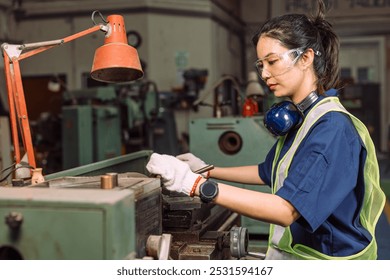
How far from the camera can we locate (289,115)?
137 centimetres

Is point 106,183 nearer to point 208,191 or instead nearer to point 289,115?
point 208,191

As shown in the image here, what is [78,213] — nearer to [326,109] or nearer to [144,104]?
[326,109]

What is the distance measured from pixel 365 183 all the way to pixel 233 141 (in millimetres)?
1529

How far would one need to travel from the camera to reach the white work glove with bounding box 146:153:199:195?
119 centimetres

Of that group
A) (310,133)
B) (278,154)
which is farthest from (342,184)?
(278,154)

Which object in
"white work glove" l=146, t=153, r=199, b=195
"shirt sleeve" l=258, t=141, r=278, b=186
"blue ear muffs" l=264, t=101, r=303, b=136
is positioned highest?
"blue ear muffs" l=264, t=101, r=303, b=136

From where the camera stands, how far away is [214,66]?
720 cm

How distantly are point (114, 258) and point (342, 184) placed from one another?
1.88 feet

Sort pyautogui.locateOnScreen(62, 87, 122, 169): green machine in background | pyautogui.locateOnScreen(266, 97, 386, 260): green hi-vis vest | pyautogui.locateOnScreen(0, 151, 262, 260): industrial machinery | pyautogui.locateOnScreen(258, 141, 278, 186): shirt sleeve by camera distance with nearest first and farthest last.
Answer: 1. pyautogui.locateOnScreen(0, 151, 262, 260): industrial machinery
2. pyautogui.locateOnScreen(266, 97, 386, 260): green hi-vis vest
3. pyautogui.locateOnScreen(258, 141, 278, 186): shirt sleeve
4. pyautogui.locateOnScreen(62, 87, 122, 169): green machine in background

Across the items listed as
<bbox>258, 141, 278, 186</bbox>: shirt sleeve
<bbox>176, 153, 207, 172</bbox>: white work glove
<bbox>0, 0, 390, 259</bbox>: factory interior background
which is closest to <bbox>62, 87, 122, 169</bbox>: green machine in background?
<bbox>0, 0, 390, 259</bbox>: factory interior background

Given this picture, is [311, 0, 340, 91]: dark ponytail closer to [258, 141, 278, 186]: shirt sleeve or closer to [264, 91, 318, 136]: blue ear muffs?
[264, 91, 318, 136]: blue ear muffs

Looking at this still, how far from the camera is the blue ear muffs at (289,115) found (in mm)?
1360

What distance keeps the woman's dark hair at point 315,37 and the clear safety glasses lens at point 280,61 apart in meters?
0.02

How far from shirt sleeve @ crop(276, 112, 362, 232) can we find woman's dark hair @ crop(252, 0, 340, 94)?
9.1 inches
